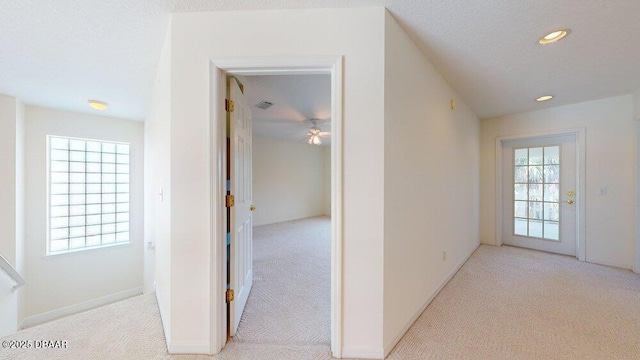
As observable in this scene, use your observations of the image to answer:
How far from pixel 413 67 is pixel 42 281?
5681 millimetres

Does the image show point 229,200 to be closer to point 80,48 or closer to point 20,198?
point 80,48

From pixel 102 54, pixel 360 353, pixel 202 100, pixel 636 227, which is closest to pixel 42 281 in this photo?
pixel 102 54

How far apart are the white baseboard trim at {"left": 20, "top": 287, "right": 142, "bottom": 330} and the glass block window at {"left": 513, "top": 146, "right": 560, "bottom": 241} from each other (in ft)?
22.9

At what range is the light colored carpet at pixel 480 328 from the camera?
5.31ft

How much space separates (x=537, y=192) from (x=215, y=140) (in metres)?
4.80

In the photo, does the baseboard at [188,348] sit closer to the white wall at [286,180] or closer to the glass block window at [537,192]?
the white wall at [286,180]

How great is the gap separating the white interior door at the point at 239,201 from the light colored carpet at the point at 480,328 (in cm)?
28

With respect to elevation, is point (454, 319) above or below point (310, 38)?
below

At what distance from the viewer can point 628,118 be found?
3064 millimetres

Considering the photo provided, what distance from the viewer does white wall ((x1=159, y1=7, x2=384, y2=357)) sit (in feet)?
5.08

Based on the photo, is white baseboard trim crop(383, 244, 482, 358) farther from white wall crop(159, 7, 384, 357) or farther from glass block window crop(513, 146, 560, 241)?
glass block window crop(513, 146, 560, 241)

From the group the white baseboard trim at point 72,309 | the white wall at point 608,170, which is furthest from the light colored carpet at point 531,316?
the white baseboard trim at point 72,309

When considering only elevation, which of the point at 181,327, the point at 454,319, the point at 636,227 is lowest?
the point at 454,319

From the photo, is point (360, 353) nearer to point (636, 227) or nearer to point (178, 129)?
point (178, 129)
